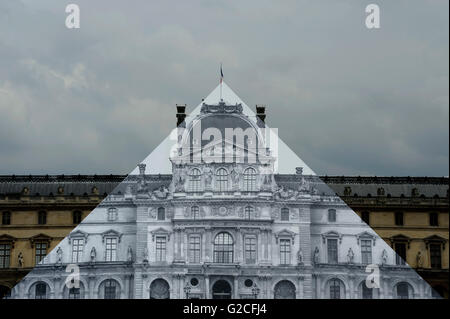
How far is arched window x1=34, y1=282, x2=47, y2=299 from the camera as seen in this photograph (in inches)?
1339

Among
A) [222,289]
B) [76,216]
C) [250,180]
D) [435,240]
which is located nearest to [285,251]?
[222,289]

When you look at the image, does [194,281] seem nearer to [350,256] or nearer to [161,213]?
[161,213]

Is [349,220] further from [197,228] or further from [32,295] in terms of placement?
[32,295]

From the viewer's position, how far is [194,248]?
121 feet

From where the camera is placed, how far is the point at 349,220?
35.2m

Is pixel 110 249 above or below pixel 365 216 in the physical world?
below

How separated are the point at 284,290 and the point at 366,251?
4045 mm

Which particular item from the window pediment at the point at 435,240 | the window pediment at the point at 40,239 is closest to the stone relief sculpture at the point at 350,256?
the window pediment at the point at 435,240

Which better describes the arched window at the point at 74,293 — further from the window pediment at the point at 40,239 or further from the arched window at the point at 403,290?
the arched window at the point at 403,290

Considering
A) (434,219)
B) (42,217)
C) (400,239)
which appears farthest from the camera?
(42,217)

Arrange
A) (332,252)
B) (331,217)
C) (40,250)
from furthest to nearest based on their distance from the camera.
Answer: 1. (40,250)
2. (331,217)
3. (332,252)

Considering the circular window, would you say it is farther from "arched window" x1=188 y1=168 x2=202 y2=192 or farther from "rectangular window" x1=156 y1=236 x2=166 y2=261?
"arched window" x1=188 y1=168 x2=202 y2=192

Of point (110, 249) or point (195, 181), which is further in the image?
point (195, 181)

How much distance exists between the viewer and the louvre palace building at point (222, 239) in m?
34.7
